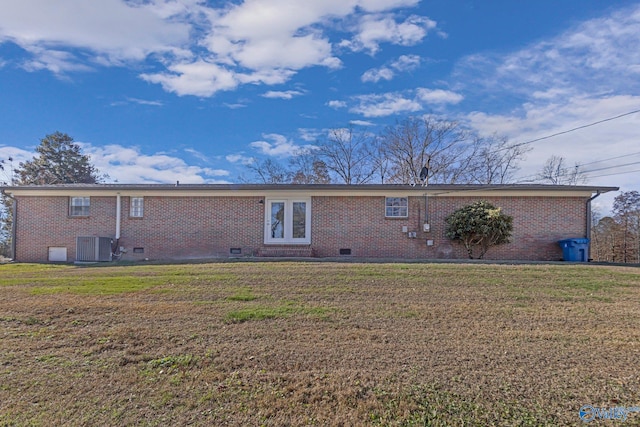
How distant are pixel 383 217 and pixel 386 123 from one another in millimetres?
16666

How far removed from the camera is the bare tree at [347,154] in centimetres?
2875

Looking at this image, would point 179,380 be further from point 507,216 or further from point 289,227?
point 507,216

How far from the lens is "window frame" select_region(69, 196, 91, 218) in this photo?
13297 millimetres

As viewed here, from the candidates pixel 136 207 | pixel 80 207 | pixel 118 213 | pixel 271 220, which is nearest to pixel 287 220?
pixel 271 220

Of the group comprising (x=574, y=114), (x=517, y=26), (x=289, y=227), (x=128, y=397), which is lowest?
(x=128, y=397)

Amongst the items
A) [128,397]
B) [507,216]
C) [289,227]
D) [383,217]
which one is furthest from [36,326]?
[507,216]

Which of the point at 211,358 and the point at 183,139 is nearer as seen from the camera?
the point at 211,358

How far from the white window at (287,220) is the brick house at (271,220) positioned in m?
0.04

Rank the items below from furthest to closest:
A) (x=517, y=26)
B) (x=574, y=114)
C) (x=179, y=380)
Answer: (x=574, y=114) → (x=517, y=26) → (x=179, y=380)

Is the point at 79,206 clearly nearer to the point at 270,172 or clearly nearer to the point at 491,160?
the point at 270,172

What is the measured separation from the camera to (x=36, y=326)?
16.9 feet

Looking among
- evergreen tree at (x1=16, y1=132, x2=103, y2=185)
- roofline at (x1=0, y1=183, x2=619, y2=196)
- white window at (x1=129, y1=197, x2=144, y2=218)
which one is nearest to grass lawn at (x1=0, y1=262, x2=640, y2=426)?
roofline at (x1=0, y1=183, x2=619, y2=196)

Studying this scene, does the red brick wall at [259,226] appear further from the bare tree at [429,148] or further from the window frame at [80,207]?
the bare tree at [429,148]

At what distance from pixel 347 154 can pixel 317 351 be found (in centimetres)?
2593
